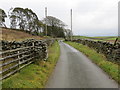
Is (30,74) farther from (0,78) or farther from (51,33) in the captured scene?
(51,33)

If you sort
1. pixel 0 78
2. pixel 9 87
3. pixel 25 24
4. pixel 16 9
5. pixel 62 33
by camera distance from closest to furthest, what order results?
pixel 9 87
pixel 0 78
pixel 16 9
pixel 25 24
pixel 62 33

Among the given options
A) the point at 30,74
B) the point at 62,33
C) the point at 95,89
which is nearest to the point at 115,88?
the point at 95,89

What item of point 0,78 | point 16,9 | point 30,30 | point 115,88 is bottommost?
point 115,88

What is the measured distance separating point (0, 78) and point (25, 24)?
1886 inches

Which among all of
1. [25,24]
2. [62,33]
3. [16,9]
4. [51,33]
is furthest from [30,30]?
[62,33]

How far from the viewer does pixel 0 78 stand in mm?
5578

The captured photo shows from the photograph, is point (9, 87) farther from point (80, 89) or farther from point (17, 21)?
point (17, 21)

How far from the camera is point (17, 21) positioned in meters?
49.9

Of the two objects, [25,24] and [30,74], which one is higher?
[25,24]

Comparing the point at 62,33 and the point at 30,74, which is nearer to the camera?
the point at 30,74

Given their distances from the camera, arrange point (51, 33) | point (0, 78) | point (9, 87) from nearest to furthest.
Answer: point (9, 87), point (0, 78), point (51, 33)

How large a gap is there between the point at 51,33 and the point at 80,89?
7134cm

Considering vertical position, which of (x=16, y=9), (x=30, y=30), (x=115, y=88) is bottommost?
(x=115, y=88)

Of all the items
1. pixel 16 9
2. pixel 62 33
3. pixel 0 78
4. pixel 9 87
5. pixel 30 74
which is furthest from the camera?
pixel 62 33
